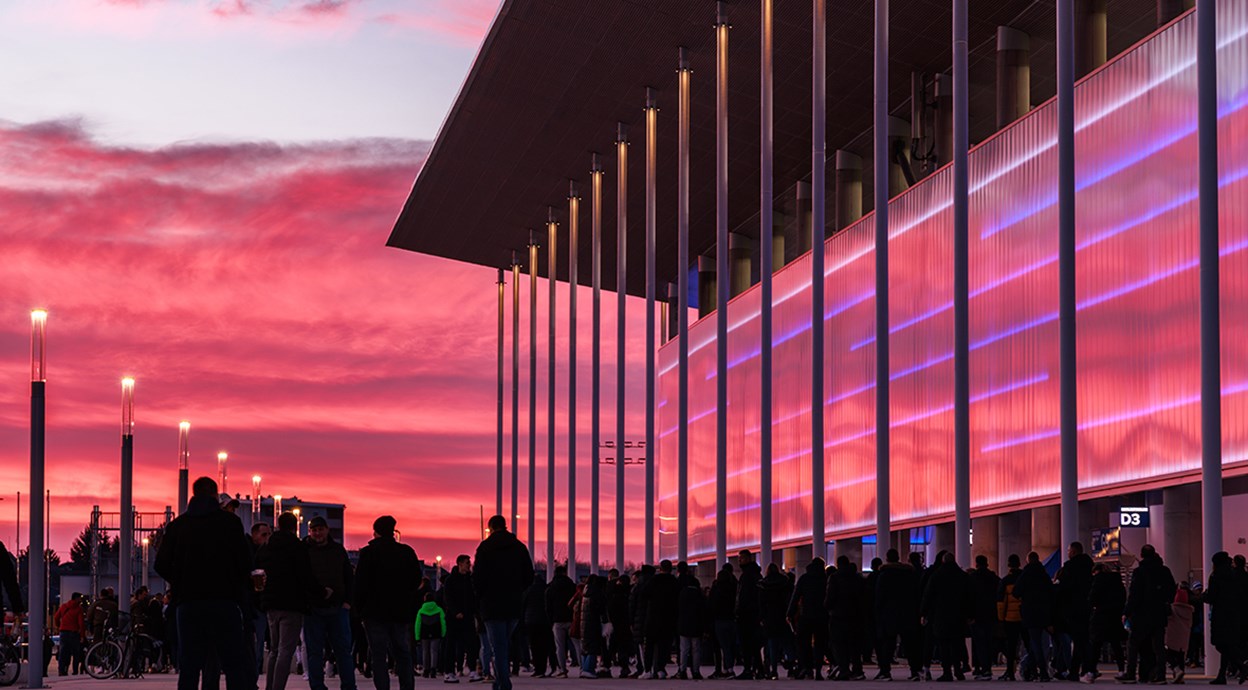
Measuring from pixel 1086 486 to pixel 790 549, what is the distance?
2135cm

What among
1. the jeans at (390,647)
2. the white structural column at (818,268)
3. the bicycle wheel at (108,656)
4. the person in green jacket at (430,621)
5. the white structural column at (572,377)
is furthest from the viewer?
the white structural column at (572,377)

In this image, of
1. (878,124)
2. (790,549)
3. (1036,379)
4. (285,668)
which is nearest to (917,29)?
(1036,379)

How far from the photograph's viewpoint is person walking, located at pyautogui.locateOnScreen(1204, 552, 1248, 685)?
Answer: 2183 centimetres

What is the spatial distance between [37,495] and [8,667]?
4040mm

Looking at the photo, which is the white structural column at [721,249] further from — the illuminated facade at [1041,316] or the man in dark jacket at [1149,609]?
the man in dark jacket at [1149,609]

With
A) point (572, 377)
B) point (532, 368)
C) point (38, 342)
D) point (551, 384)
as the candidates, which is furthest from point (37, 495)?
point (532, 368)

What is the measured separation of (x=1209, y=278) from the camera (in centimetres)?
2306

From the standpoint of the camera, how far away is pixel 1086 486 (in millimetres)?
35719

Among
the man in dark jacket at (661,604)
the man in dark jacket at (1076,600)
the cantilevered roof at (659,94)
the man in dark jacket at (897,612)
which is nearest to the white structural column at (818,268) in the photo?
the cantilevered roof at (659,94)

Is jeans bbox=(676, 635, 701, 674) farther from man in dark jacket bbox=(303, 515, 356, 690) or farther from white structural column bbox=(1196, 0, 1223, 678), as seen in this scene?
man in dark jacket bbox=(303, 515, 356, 690)

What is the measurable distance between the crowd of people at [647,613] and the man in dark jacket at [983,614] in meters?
0.03

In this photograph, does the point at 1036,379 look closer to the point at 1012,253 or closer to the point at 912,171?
the point at 1012,253

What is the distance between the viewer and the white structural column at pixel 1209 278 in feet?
75.4

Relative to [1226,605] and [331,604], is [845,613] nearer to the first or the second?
[1226,605]
